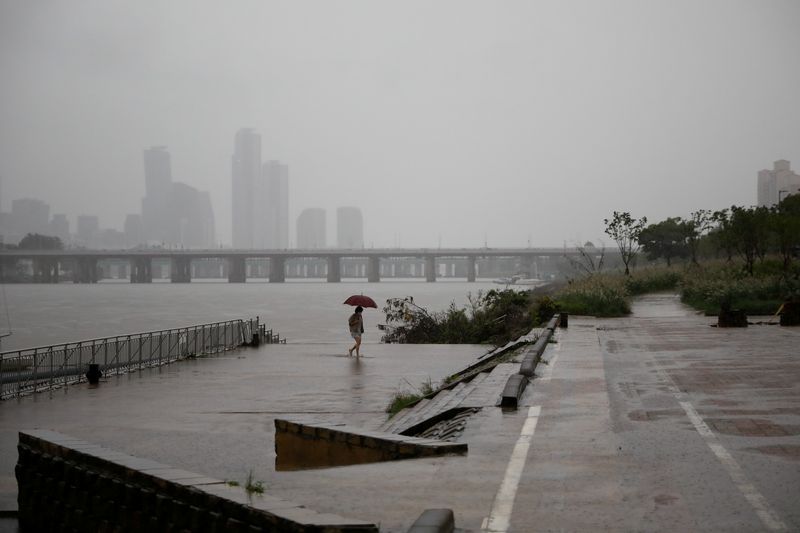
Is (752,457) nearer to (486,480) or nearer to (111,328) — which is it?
(486,480)

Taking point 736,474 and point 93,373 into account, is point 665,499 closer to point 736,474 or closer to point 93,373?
point 736,474

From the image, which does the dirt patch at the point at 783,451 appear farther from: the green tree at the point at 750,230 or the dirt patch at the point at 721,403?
the green tree at the point at 750,230

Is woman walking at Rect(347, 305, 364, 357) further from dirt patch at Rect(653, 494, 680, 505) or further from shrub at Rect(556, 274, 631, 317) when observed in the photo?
dirt patch at Rect(653, 494, 680, 505)

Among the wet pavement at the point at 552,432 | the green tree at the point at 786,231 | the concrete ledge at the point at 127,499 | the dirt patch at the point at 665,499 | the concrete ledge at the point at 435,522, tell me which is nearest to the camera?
the concrete ledge at the point at 435,522

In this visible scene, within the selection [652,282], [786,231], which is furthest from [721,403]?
[652,282]

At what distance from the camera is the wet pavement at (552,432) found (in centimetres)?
759

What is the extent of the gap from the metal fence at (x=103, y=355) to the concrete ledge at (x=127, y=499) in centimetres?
1162

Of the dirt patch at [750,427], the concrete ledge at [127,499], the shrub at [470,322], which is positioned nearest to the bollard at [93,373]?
the concrete ledge at [127,499]

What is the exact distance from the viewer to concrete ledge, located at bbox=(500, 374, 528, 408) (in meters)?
13.5

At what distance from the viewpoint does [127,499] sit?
8.96 m

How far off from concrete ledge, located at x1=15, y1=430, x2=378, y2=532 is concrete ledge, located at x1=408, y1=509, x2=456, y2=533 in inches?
12.2

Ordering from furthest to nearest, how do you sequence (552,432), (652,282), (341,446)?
(652,282) → (552,432) → (341,446)

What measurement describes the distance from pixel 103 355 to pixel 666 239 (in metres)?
83.3

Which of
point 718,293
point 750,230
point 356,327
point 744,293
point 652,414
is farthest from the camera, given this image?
point 750,230
